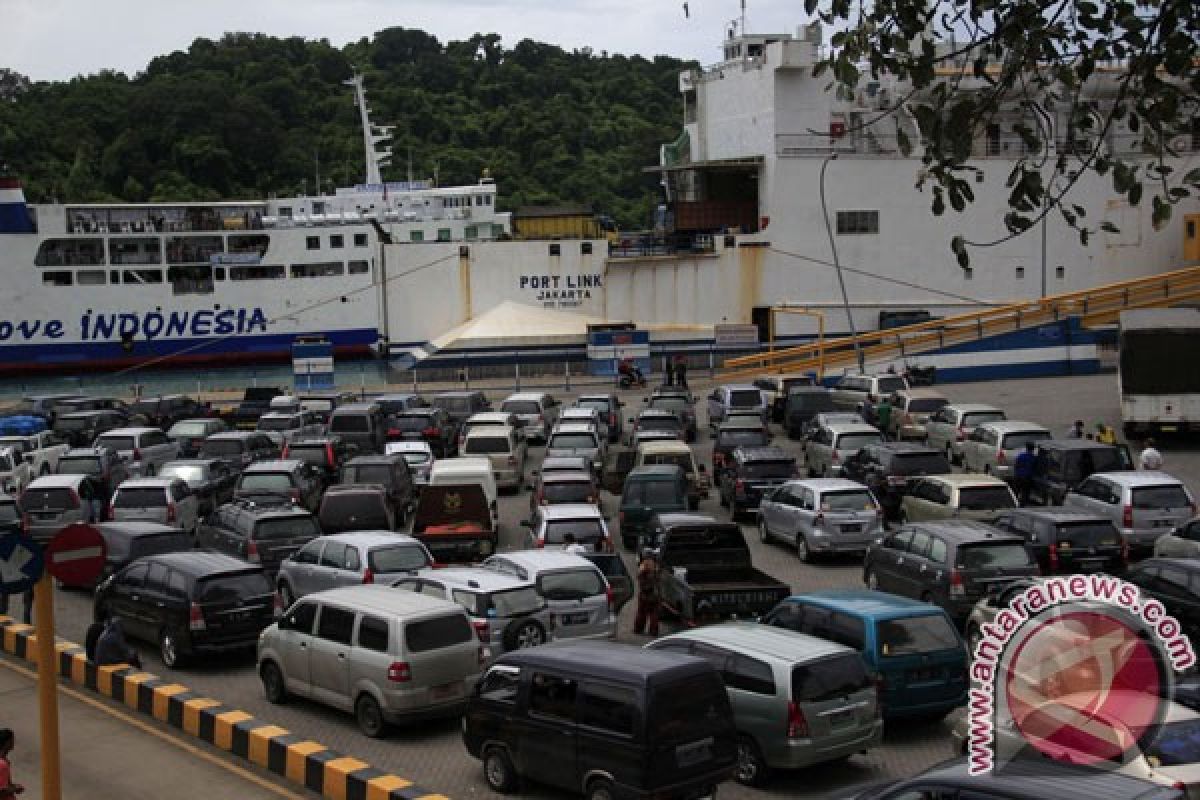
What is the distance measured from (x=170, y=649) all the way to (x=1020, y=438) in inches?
713

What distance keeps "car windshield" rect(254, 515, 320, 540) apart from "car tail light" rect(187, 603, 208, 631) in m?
4.33

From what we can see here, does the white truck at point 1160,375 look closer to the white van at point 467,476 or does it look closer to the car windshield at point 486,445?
the car windshield at point 486,445

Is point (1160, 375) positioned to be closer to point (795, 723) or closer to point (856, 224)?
point (795, 723)

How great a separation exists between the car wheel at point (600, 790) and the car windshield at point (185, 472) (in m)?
18.7

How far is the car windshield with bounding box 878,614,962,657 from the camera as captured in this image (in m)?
13.4

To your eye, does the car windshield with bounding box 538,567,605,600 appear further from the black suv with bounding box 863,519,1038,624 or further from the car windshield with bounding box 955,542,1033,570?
the car windshield with bounding box 955,542,1033,570

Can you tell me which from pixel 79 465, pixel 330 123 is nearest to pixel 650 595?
pixel 79 465

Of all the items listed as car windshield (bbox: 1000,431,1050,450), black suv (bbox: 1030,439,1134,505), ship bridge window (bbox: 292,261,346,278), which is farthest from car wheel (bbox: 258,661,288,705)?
ship bridge window (bbox: 292,261,346,278)

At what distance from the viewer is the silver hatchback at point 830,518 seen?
2217cm

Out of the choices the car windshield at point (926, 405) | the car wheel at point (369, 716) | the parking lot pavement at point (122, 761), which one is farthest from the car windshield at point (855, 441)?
the parking lot pavement at point (122, 761)

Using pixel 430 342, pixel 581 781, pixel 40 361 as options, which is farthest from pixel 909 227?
pixel 581 781

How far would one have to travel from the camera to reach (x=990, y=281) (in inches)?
2365

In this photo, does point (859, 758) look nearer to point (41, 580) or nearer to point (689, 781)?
point (689, 781)

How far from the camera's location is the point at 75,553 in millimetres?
Result: 10945
